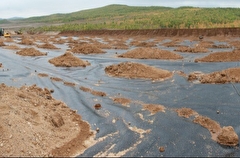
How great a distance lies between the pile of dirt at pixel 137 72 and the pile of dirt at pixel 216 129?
597 centimetres

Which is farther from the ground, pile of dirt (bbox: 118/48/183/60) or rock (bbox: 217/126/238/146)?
pile of dirt (bbox: 118/48/183/60)

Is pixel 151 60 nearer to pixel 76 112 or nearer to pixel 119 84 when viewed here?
pixel 119 84

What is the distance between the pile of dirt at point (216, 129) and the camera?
30.2 ft

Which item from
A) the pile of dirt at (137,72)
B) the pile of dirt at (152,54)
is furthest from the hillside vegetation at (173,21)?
the pile of dirt at (137,72)

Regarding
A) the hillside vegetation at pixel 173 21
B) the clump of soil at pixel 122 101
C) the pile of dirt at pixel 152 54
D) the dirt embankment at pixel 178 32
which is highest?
the hillside vegetation at pixel 173 21

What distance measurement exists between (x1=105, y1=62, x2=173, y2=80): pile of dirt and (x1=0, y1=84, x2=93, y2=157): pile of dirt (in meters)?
7.16

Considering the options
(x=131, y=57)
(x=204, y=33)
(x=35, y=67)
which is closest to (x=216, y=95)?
(x=131, y=57)

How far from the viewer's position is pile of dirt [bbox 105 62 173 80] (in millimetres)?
17906

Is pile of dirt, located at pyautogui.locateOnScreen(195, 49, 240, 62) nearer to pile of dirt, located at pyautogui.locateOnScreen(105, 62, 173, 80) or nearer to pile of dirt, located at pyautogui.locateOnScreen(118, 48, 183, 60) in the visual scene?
pile of dirt, located at pyautogui.locateOnScreen(118, 48, 183, 60)

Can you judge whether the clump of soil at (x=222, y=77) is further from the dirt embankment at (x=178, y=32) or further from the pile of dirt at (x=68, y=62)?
the dirt embankment at (x=178, y=32)

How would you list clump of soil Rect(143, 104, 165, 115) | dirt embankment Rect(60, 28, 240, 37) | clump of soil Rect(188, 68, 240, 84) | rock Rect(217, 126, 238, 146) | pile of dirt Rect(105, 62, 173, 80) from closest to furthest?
rock Rect(217, 126, 238, 146) < clump of soil Rect(143, 104, 165, 115) < clump of soil Rect(188, 68, 240, 84) < pile of dirt Rect(105, 62, 173, 80) < dirt embankment Rect(60, 28, 240, 37)

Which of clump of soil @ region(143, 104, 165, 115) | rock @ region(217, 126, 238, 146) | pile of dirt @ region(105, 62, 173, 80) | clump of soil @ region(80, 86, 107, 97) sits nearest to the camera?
rock @ region(217, 126, 238, 146)

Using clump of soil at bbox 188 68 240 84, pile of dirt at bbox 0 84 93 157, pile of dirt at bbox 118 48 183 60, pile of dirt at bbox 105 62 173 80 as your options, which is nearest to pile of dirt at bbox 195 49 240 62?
pile of dirt at bbox 118 48 183 60

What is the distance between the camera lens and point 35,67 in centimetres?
2266
